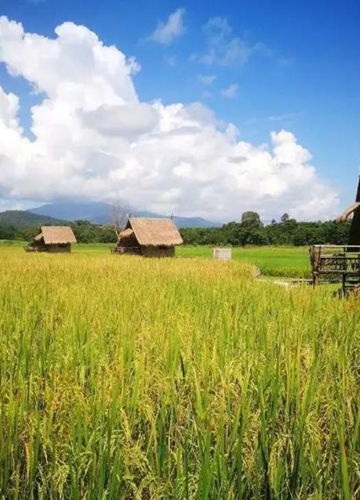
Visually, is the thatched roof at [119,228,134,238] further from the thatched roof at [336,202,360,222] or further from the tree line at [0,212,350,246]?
the tree line at [0,212,350,246]

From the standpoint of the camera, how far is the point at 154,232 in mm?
29469

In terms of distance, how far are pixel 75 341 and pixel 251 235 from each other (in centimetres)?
6474

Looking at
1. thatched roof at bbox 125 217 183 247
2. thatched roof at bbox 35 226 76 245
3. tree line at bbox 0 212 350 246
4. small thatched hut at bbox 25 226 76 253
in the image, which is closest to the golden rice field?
thatched roof at bbox 125 217 183 247

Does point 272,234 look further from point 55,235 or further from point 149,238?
point 149,238

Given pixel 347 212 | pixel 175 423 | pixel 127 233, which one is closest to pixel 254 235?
pixel 127 233

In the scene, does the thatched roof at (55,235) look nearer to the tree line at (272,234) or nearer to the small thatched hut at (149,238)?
the small thatched hut at (149,238)

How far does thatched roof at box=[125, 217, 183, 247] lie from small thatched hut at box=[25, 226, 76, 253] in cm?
1124

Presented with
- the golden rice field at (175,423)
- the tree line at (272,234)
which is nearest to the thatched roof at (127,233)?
the golden rice field at (175,423)

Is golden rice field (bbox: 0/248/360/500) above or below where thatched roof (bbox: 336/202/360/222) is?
below

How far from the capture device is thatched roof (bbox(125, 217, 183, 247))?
28516mm

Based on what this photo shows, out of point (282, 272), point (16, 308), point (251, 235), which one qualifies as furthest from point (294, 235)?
point (16, 308)

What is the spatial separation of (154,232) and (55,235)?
14581 mm

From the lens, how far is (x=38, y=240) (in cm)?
4103

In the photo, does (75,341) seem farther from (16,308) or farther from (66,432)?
(16,308)
